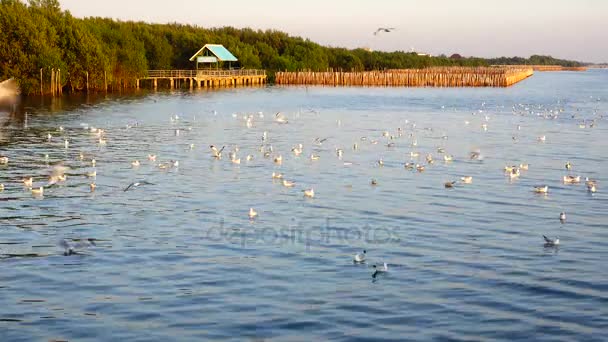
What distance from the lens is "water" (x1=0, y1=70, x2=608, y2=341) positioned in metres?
14.6

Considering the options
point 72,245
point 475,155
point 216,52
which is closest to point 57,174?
point 72,245

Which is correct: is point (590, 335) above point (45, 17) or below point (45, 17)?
below

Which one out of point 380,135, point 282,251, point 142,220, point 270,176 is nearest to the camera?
point 282,251

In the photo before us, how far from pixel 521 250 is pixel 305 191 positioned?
28.2ft

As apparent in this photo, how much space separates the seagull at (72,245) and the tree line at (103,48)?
56974 millimetres

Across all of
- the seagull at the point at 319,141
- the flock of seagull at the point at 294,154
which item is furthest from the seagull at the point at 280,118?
the seagull at the point at 319,141

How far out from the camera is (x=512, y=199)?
87.5 ft

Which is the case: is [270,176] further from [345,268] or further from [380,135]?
[380,135]

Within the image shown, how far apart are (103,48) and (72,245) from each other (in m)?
68.9

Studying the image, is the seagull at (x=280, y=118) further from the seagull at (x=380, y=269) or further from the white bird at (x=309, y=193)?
the seagull at (x=380, y=269)

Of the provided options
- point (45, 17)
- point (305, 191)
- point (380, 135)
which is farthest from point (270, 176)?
point (45, 17)

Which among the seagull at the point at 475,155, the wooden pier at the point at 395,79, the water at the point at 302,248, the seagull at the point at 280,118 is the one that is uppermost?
the wooden pier at the point at 395,79

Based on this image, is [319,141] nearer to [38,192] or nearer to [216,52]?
[38,192]

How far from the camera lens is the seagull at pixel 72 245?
1898 centimetres
